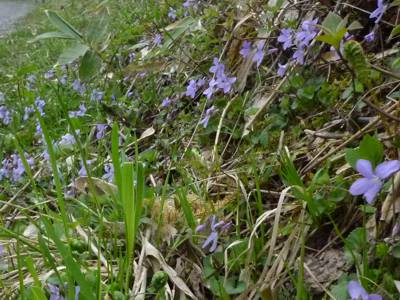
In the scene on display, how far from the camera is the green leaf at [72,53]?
1232mm

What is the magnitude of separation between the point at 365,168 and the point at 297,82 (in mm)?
722

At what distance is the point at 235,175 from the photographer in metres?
1.26

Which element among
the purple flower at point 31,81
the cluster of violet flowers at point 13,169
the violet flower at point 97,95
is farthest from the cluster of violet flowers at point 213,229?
the purple flower at point 31,81

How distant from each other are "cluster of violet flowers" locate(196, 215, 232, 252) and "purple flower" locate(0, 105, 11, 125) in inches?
69.7

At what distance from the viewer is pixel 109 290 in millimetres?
1046

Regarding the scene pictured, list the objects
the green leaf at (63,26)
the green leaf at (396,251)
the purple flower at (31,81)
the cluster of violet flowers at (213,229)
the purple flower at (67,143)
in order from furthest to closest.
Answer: the purple flower at (31,81)
the purple flower at (67,143)
the green leaf at (63,26)
the cluster of violet flowers at (213,229)
the green leaf at (396,251)

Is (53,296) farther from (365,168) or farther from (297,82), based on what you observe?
(297,82)

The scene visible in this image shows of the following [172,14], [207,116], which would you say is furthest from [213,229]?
[172,14]

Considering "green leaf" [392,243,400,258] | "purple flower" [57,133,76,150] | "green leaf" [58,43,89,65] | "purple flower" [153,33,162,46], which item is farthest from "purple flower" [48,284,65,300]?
"purple flower" [153,33,162,46]

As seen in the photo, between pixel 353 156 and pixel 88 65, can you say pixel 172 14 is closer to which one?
pixel 88 65

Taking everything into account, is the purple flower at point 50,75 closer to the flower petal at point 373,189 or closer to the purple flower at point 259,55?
the purple flower at point 259,55

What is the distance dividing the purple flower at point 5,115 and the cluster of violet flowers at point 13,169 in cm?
50

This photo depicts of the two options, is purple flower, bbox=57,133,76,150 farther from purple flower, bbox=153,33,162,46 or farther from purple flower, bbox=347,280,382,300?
purple flower, bbox=347,280,382,300

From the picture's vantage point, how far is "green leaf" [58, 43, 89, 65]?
4.04 ft
